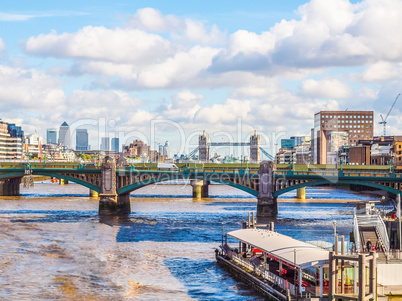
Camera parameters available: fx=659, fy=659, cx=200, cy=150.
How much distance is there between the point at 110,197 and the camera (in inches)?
4309

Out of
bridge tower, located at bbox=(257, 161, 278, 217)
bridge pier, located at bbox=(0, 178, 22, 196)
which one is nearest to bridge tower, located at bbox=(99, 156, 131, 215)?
bridge tower, located at bbox=(257, 161, 278, 217)

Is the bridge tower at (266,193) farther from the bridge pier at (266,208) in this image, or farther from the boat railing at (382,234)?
the boat railing at (382,234)

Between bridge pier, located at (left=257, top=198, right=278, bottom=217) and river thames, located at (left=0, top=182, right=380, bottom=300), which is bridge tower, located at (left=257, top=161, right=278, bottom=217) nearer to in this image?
bridge pier, located at (left=257, top=198, right=278, bottom=217)

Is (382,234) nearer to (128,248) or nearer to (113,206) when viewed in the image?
(128,248)

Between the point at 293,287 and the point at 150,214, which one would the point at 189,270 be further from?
the point at 150,214

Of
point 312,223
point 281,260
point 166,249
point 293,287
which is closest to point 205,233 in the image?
point 166,249

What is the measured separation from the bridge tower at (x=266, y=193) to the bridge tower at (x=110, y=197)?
22500mm

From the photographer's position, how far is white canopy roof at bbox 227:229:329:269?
44.0 metres

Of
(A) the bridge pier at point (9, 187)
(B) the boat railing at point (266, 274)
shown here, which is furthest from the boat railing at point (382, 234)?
(A) the bridge pier at point (9, 187)

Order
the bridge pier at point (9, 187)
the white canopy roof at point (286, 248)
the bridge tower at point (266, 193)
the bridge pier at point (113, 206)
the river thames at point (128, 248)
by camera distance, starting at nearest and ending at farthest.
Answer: the white canopy roof at point (286, 248) < the river thames at point (128, 248) < the bridge tower at point (266, 193) < the bridge pier at point (113, 206) < the bridge pier at point (9, 187)

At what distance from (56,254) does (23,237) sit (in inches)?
549

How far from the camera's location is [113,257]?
65.9m

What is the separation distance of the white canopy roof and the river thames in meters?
3.54

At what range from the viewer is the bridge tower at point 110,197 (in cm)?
10825
